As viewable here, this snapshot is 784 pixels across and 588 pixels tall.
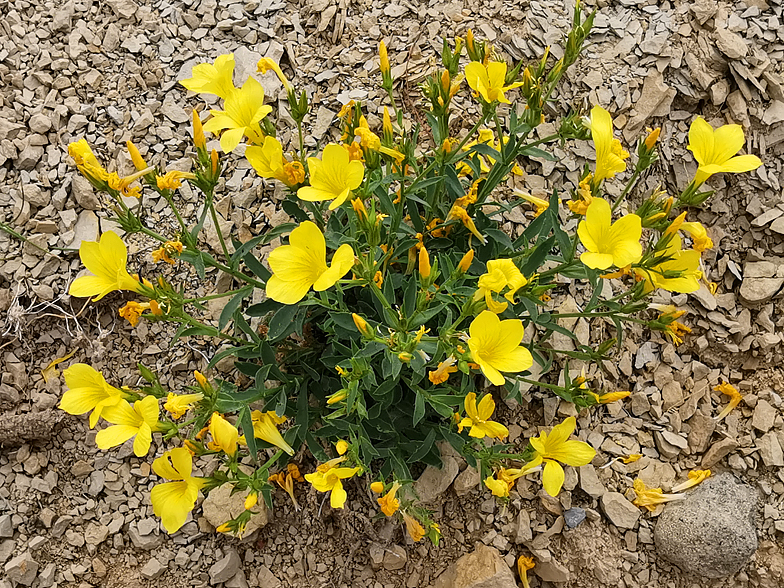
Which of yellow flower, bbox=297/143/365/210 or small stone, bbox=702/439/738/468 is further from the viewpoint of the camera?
small stone, bbox=702/439/738/468

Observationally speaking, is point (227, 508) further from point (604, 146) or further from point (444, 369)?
point (604, 146)

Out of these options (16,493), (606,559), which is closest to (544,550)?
(606,559)

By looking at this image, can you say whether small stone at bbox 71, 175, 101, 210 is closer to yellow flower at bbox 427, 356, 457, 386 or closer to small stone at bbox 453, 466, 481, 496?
yellow flower at bbox 427, 356, 457, 386

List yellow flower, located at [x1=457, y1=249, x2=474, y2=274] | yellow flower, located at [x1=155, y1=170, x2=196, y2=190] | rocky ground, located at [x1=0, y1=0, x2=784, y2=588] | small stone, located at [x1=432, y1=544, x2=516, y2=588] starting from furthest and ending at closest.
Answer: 1. rocky ground, located at [x1=0, y1=0, x2=784, y2=588]
2. small stone, located at [x1=432, y1=544, x2=516, y2=588]
3. yellow flower, located at [x1=155, y1=170, x2=196, y2=190]
4. yellow flower, located at [x1=457, y1=249, x2=474, y2=274]

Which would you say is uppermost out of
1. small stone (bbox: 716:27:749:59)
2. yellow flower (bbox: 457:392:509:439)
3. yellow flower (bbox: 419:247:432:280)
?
small stone (bbox: 716:27:749:59)

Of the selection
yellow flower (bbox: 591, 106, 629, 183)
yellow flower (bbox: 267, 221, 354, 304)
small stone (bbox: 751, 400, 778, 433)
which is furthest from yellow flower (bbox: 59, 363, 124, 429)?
small stone (bbox: 751, 400, 778, 433)

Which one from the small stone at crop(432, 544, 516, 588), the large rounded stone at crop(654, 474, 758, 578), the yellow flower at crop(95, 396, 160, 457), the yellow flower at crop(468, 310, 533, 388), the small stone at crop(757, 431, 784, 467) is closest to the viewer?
the yellow flower at crop(468, 310, 533, 388)

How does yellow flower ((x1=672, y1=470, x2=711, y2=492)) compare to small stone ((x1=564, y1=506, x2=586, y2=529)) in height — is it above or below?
above
